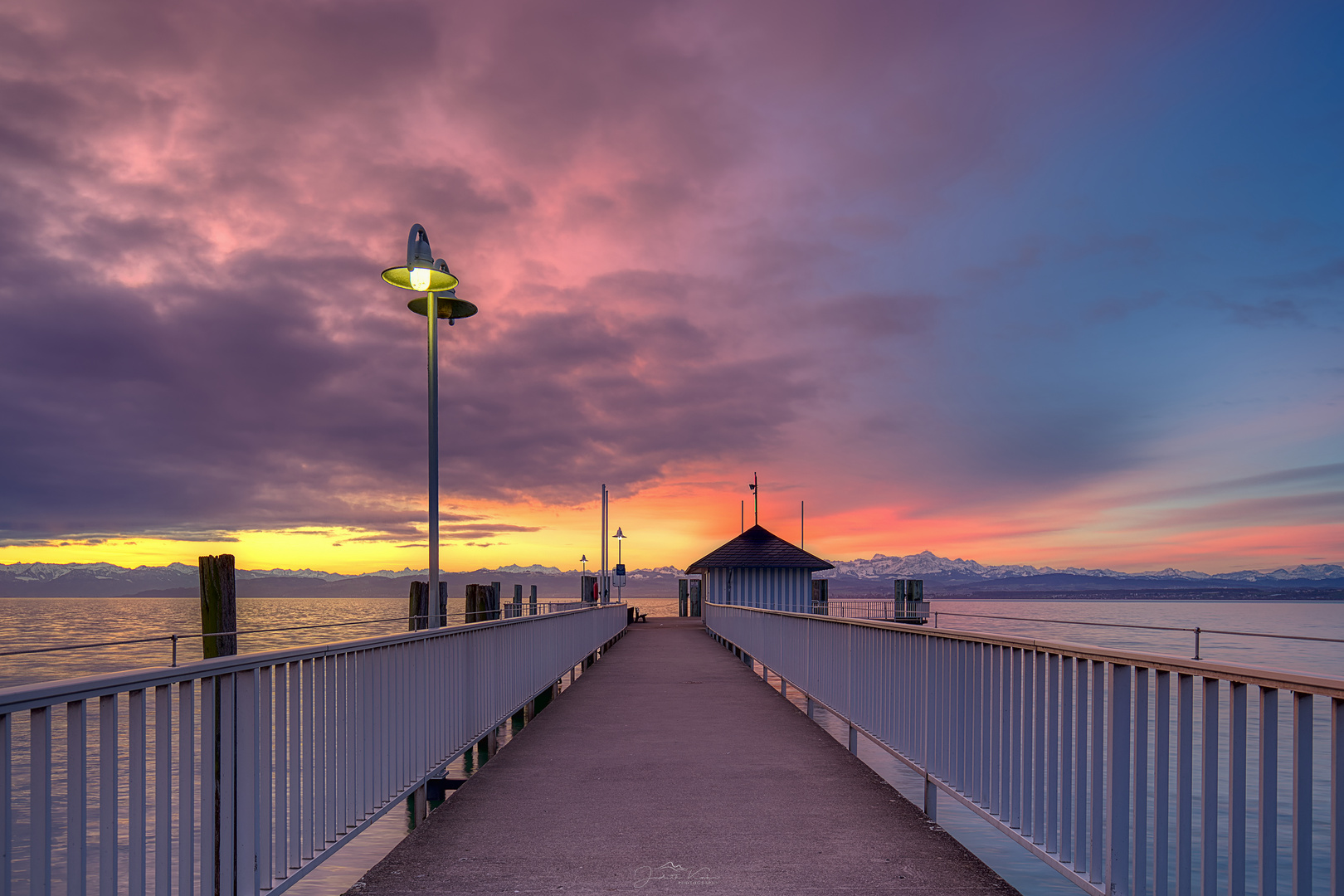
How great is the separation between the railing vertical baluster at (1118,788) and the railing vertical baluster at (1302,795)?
0.93 metres

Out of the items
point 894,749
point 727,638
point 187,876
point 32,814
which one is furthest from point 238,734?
point 727,638

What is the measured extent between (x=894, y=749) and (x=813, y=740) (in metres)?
2.13

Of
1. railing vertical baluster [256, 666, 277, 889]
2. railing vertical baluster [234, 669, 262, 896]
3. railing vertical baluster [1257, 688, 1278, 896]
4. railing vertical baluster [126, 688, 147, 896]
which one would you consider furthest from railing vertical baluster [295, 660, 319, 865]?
railing vertical baluster [1257, 688, 1278, 896]

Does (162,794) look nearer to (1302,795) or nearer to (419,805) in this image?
(419,805)

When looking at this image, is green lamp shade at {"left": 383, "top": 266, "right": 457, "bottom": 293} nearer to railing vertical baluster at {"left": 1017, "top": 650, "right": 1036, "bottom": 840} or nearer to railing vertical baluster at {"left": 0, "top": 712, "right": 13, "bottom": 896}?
railing vertical baluster at {"left": 1017, "top": 650, "right": 1036, "bottom": 840}

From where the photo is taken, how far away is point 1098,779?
13.7 feet

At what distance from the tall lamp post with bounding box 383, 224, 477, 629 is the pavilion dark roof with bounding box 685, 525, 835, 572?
30305 millimetres

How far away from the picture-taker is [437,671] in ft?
23.0

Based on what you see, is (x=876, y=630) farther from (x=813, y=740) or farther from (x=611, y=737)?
(x=611, y=737)

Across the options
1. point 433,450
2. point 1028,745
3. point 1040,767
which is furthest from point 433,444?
point 1040,767

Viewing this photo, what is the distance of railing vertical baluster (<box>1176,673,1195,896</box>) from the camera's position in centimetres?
353

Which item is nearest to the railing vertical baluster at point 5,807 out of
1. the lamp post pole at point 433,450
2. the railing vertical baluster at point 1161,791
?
the railing vertical baluster at point 1161,791

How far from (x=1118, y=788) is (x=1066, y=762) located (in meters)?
0.46

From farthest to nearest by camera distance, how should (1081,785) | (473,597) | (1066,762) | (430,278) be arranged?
(473,597), (430,278), (1066,762), (1081,785)
